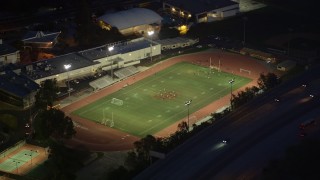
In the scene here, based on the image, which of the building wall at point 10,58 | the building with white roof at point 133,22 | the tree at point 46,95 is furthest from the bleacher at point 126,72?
the building with white roof at point 133,22

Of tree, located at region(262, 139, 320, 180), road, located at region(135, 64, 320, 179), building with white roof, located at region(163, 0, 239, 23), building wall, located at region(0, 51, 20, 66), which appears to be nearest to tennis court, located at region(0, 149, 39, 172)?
road, located at region(135, 64, 320, 179)

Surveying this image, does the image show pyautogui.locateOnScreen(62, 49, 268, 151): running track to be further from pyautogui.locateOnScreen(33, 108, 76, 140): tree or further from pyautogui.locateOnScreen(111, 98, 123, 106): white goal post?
pyautogui.locateOnScreen(111, 98, 123, 106): white goal post

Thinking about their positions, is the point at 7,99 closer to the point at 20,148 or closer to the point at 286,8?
the point at 20,148

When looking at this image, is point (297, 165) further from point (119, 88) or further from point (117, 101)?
point (119, 88)

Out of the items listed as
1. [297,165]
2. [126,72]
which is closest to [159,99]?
[126,72]

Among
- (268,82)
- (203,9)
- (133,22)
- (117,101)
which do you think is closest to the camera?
(268,82)
